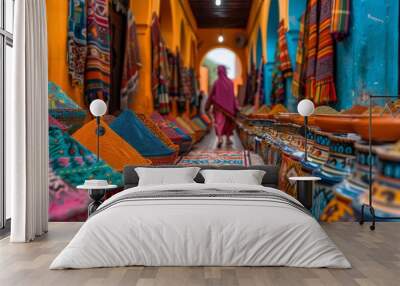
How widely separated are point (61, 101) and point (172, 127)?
4.87 m

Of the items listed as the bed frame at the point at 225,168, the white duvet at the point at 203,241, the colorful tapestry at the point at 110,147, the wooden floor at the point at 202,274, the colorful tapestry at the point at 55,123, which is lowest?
the wooden floor at the point at 202,274

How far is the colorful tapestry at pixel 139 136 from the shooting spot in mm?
6887

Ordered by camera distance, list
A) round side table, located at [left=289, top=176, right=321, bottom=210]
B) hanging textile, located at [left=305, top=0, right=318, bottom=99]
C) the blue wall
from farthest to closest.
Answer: hanging textile, located at [left=305, top=0, right=318, bottom=99], the blue wall, round side table, located at [left=289, top=176, right=321, bottom=210]

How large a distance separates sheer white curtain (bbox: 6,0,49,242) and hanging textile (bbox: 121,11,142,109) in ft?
15.6

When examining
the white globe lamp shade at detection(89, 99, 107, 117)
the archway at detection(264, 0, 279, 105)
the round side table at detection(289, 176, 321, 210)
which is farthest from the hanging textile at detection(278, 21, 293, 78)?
the round side table at detection(289, 176, 321, 210)

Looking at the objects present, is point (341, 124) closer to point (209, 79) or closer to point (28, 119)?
point (28, 119)

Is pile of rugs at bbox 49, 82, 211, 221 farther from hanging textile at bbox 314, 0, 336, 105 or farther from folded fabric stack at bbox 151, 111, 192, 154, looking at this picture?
hanging textile at bbox 314, 0, 336, 105

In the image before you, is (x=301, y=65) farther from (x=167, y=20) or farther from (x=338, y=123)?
(x=167, y=20)

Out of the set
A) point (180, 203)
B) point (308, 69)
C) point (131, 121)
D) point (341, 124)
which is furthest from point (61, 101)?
point (341, 124)

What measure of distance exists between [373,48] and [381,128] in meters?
5.60

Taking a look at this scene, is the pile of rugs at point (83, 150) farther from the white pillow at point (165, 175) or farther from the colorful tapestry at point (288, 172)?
the colorful tapestry at point (288, 172)

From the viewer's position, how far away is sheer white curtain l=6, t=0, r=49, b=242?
4371mm

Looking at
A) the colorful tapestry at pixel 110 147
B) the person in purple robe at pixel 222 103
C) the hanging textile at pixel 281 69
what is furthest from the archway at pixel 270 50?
the colorful tapestry at pixel 110 147

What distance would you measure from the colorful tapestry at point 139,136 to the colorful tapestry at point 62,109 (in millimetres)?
808
